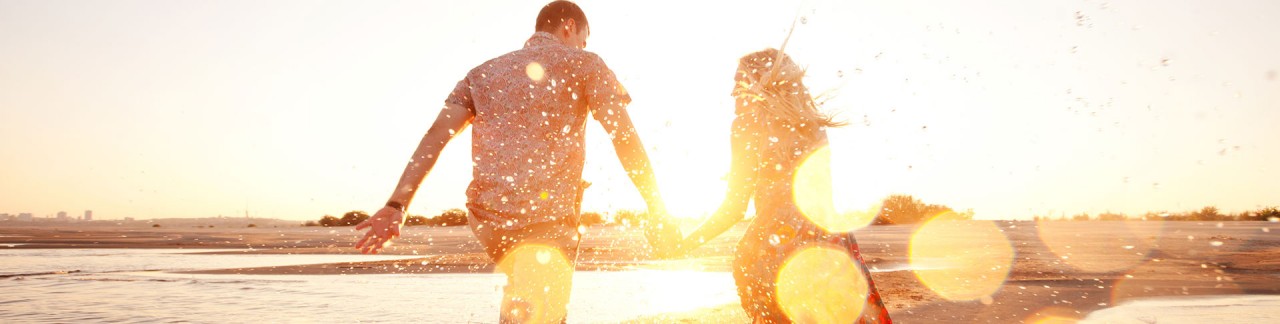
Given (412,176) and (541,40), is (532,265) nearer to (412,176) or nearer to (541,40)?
(412,176)

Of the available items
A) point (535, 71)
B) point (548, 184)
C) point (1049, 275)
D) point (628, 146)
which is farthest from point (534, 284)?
point (1049, 275)

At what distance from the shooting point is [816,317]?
3.30 m

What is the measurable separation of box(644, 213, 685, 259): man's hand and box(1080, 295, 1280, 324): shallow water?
462cm

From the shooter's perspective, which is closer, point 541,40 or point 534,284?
point 534,284

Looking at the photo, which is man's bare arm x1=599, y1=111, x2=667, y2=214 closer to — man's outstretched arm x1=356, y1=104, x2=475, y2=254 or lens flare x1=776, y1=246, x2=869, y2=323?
man's outstretched arm x1=356, y1=104, x2=475, y2=254

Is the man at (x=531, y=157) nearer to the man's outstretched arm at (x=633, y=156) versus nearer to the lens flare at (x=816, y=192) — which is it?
the man's outstretched arm at (x=633, y=156)

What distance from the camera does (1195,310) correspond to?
721 cm

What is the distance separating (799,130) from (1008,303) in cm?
510

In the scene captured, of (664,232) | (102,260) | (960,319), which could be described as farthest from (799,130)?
(102,260)

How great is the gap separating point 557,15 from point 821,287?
150 cm

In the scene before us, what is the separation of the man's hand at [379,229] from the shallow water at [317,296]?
168 inches

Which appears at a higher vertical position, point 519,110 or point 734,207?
point 519,110

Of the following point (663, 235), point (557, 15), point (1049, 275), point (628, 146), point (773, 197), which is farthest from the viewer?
point (1049, 275)

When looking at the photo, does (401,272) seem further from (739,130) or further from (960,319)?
(739,130)
